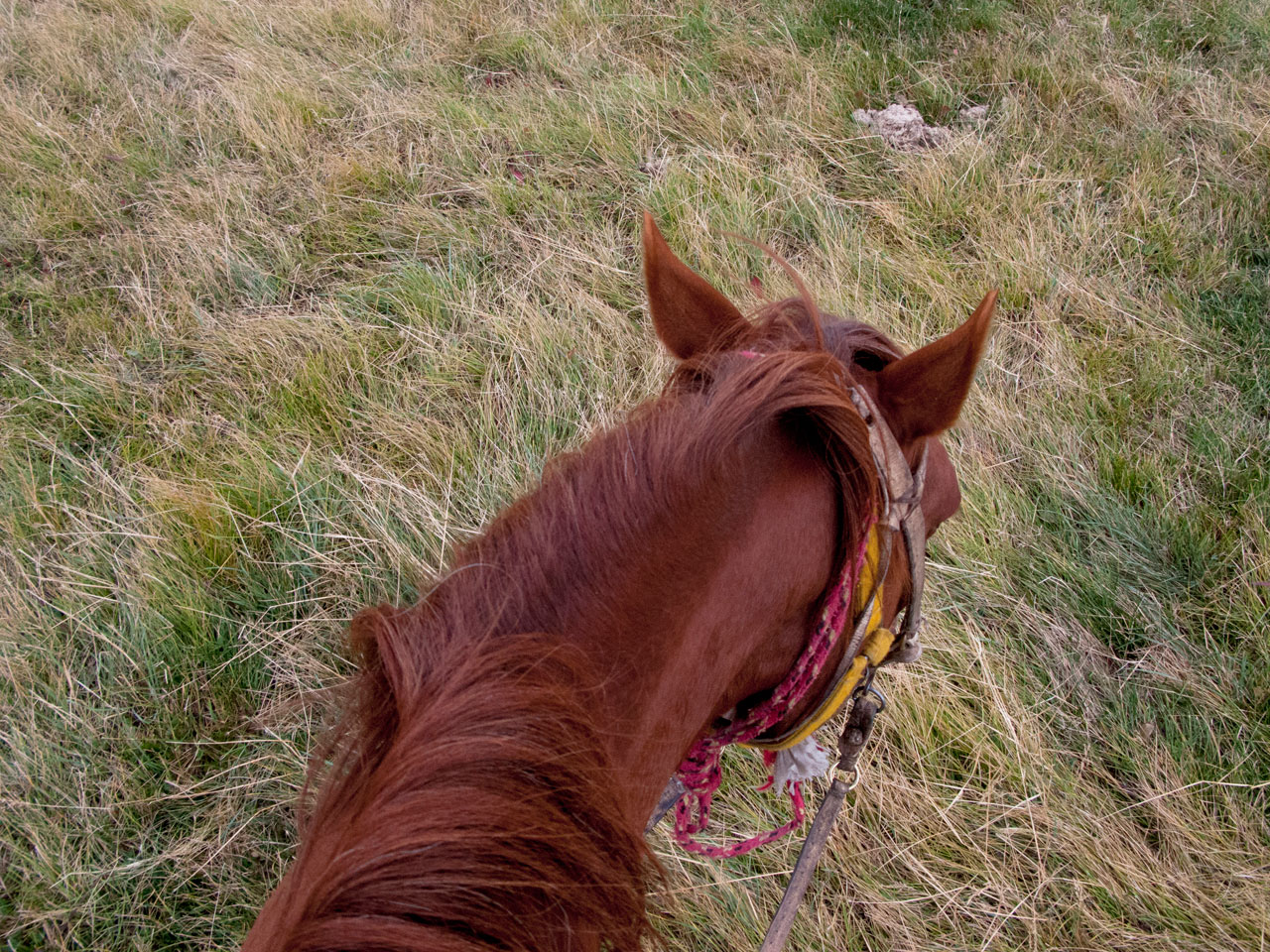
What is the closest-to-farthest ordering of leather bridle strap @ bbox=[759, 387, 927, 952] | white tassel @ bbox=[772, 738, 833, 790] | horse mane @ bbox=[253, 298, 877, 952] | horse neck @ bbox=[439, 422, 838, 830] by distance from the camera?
horse mane @ bbox=[253, 298, 877, 952]
horse neck @ bbox=[439, 422, 838, 830]
leather bridle strap @ bbox=[759, 387, 927, 952]
white tassel @ bbox=[772, 738, 833, 790]

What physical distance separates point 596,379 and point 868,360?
156cm

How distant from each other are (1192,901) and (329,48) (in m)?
4.82

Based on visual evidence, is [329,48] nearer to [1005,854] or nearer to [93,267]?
[93,267]

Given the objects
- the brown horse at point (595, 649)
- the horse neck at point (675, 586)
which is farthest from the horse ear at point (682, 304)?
the horse neck at point (675, 586)

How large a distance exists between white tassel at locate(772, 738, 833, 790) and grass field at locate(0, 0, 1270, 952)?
522 millimetres

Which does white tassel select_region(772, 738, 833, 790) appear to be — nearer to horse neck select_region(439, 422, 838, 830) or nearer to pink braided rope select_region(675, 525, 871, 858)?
pink braided rope select_region(675, 525, 871, 858)

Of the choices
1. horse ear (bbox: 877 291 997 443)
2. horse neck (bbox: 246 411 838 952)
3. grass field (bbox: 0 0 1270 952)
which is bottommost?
grass field (bbox: 0 0 1270 952)

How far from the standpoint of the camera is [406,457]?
239cm

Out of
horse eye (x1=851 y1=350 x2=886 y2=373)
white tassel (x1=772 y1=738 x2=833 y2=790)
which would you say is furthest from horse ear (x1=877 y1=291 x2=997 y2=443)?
white tassel (x1=772 y1=738 x2=833 y2=790)

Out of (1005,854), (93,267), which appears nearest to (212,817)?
(1005,854)

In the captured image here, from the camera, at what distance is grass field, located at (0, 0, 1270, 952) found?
169 cm

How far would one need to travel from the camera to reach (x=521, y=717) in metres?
0.69

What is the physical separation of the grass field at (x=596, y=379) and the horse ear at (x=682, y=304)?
506mm

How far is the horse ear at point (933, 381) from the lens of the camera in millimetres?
852
